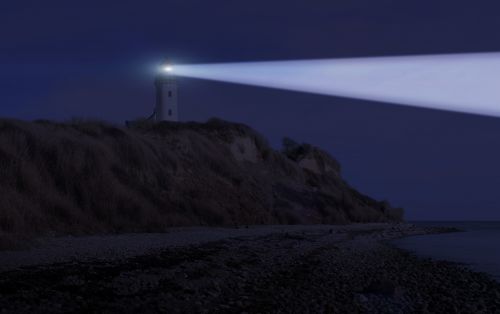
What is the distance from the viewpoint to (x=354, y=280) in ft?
29.8

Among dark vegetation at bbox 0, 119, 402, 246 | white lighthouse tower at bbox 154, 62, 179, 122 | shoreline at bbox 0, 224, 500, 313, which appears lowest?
shoreline at bbox 0, 224, 500, 313

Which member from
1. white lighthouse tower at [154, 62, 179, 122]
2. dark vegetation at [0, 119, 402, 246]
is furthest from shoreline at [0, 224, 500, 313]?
white lighthouse tower at [154, 62, 179, 122]

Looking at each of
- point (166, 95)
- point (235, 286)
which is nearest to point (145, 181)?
point (235, 286)

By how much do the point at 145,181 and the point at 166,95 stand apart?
58.1 feet

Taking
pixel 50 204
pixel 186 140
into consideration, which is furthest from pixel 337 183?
pixel 50 204

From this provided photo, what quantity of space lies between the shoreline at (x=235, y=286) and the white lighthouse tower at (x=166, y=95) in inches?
1074

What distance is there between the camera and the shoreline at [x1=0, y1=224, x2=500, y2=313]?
→ 6246mm

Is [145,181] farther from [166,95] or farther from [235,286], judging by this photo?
[166,95]

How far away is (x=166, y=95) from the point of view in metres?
38.4

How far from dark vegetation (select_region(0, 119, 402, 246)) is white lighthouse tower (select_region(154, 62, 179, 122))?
6125 millimetres

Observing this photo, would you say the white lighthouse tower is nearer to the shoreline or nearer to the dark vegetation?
the dark vegetation

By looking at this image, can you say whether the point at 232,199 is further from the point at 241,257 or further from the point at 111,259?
the point at 111,259

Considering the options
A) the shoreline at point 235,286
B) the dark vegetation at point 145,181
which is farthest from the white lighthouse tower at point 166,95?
the shoreline at point 235,286

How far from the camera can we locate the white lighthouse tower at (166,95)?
3841 cm
